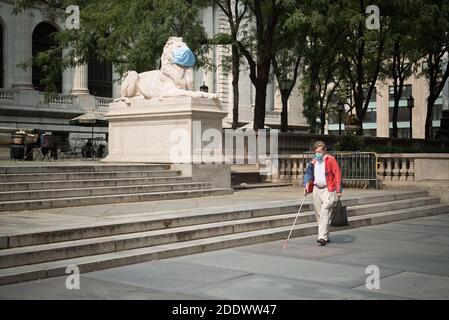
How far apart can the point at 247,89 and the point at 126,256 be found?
5081 centimetres

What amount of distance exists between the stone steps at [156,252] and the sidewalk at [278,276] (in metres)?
0.15

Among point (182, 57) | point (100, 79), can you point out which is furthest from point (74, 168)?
point (100, 79)

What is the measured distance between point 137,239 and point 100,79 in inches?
1713

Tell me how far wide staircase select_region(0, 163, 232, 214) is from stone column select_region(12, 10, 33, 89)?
98.7 feet

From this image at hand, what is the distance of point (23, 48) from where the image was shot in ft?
152

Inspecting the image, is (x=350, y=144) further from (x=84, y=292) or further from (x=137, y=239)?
(x=84, y=292)

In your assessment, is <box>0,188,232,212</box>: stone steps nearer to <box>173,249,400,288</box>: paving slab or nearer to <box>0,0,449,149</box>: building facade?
<box>173,249,400,288</box>: paving slab

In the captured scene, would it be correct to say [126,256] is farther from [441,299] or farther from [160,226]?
[441,299]

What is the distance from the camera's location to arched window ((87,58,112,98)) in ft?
170

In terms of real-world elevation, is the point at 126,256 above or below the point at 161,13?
below

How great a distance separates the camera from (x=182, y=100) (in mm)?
18656

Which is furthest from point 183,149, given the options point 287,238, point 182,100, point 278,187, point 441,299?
point 441,299

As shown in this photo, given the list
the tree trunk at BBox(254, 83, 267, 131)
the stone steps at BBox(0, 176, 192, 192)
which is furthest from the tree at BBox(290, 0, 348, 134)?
the stone steps at BBox(0, 176, 192, 192)
